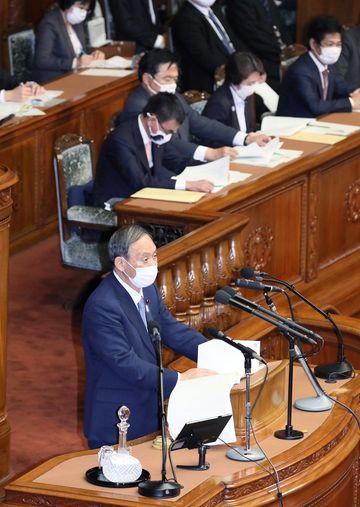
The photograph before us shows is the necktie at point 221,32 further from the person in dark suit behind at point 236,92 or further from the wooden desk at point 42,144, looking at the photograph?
the person in dark suit behind at point 236,92

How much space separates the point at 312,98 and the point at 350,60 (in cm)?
138

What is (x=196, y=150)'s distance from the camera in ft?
25.5

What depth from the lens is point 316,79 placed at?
8977mm

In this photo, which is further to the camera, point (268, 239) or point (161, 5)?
point (161, 5)

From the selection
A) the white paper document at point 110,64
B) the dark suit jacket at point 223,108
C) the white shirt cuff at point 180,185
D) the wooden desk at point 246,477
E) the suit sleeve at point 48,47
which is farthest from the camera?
the white paper document at point 110,64

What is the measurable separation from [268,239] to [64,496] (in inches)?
132

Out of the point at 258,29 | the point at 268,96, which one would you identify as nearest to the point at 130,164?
the point at 268,96

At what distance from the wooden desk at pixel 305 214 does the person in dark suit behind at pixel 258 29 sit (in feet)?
9.76

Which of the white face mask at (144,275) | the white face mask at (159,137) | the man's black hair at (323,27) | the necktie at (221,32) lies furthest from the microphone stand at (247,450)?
the necktie at (221,32)

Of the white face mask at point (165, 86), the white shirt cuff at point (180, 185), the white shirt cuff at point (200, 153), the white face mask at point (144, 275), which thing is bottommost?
the white shirt cuff at point (200, 153)

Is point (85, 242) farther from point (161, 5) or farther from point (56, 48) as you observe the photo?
point (161, 5)

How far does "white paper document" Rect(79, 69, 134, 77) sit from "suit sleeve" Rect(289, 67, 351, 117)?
5.33 ft

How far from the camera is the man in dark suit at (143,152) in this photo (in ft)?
23.5

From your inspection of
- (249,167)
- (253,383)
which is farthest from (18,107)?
(253,383)
